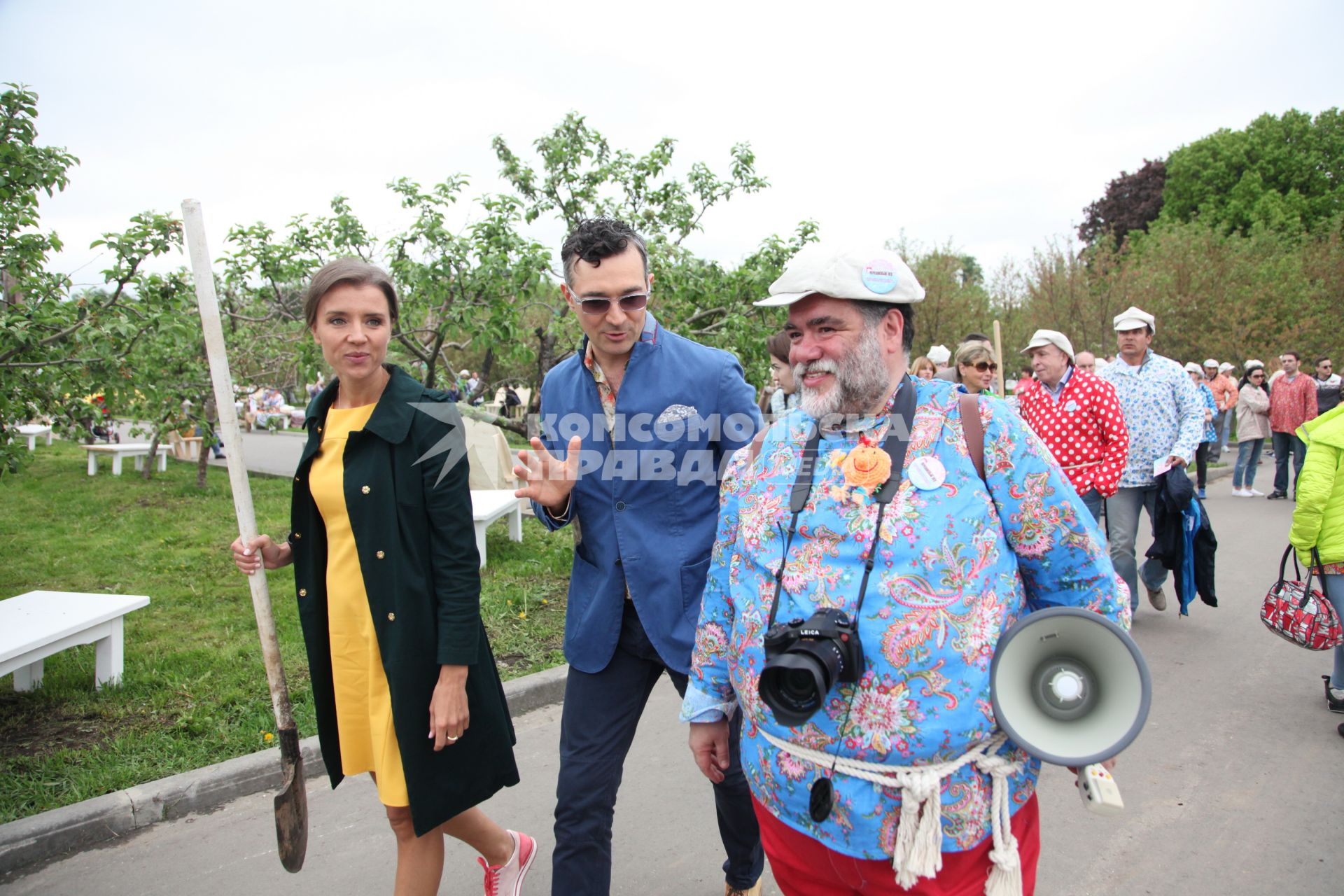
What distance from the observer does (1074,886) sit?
3119mm

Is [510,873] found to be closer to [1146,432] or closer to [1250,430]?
[1146,432]

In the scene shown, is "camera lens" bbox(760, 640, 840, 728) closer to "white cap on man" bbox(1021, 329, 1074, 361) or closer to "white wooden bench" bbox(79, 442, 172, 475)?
"white cap on man" bbox(1021, 329, 1074, 361)

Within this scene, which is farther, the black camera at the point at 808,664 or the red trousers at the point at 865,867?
the red trousers at the point at 865,867

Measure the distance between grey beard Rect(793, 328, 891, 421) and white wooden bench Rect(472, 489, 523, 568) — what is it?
16.8 ft

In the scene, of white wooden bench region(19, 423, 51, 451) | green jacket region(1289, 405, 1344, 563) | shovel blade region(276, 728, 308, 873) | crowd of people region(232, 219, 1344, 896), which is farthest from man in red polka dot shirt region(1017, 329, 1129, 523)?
white wooden bench region(19, 423, 51, 451)

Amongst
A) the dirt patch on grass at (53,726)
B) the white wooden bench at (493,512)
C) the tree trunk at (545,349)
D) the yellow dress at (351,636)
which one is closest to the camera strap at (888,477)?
the yellow dress at (351,636)

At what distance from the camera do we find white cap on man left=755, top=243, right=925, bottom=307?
73.3 inches

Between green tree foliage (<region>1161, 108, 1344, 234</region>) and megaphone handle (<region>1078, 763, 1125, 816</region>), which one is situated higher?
green tree foliage (<region>1161, 108, 1344, 234</region>)

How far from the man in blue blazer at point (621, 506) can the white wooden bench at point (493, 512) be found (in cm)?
422

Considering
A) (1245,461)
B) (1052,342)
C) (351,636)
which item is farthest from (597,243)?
(1245,461)

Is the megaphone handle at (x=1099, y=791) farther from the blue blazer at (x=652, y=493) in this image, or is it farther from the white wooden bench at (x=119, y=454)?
the white wooden bench at (x=119, y=454)

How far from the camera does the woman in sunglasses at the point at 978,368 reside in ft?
22.3

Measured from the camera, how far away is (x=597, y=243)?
2592 millimetres

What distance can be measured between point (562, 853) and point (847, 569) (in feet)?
4.40
